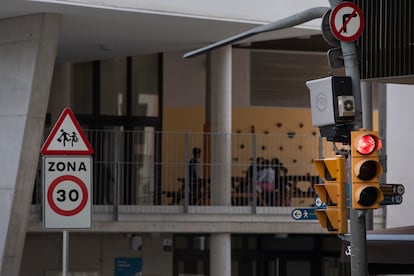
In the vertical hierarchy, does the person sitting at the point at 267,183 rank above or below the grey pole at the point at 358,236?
above

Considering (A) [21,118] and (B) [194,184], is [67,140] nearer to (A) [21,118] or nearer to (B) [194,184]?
(A) [21,118]

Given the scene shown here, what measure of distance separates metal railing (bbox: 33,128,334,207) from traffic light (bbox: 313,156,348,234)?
13251 millimetres

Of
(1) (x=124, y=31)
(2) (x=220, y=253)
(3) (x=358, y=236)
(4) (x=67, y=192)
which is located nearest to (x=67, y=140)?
(4) (x=67, y=192)

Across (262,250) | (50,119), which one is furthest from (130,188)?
(262,250)

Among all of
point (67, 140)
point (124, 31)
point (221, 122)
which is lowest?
point (67, 140)

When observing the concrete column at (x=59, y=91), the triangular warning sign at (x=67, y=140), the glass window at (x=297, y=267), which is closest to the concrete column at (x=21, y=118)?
the concrete column at (x=59, y=91)

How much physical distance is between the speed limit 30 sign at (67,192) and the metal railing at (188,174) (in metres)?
11.9

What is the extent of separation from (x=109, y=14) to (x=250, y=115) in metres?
10.9

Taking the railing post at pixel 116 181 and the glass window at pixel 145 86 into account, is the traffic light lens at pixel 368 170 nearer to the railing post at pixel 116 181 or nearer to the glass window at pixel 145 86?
the railing post at pixel 116 181

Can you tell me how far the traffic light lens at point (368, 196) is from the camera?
1107cm

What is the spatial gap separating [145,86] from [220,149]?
553 centimetres

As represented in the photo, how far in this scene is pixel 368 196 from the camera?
11094mm

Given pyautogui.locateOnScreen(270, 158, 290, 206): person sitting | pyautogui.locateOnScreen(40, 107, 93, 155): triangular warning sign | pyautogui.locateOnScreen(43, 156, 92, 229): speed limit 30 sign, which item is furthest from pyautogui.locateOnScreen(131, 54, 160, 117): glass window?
pyautogui.locateOnScreen(43, 156, 92, 229): speed limit 30 sign

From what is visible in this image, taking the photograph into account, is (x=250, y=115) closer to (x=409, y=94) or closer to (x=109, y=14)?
(x=109, y=14)
